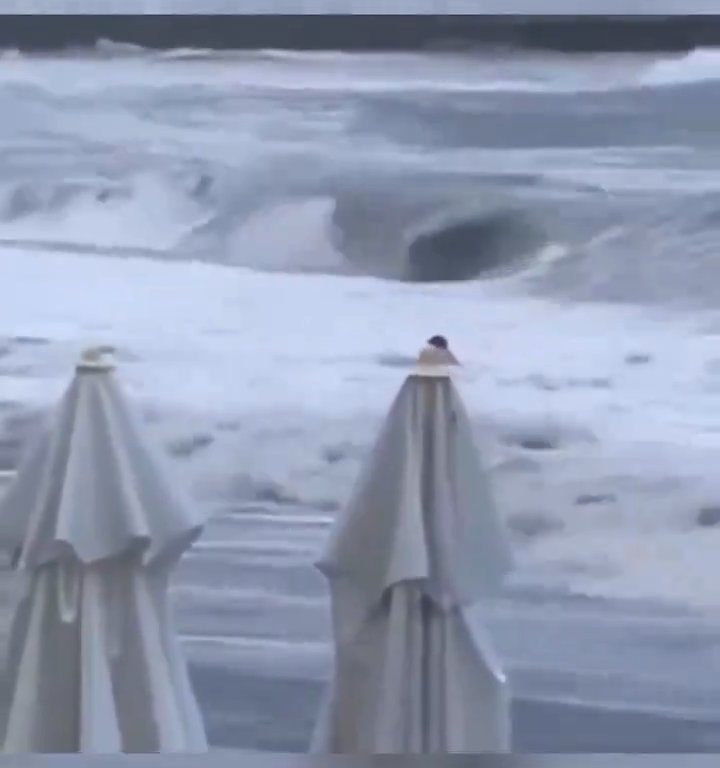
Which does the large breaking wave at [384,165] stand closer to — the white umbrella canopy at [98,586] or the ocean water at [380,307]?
the ocean water at [380,307]

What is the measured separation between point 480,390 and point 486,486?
0.42 feet

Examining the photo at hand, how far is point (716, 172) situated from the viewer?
5.85ft

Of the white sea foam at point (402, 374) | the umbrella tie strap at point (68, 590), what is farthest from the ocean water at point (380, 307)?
the umbrella tie strap at point (68, 590)

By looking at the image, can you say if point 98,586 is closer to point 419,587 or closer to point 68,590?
point 68,590

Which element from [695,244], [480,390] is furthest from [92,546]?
[695,244]

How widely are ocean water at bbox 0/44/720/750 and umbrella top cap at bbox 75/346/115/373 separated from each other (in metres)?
0.02

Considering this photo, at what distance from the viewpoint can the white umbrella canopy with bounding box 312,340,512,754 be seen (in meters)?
1.70

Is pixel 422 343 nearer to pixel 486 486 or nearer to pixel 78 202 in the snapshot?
pixel 486 486

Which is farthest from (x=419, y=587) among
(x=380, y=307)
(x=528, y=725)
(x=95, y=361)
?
(x=95, y=361)

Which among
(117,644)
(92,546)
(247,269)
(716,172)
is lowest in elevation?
(117,644)

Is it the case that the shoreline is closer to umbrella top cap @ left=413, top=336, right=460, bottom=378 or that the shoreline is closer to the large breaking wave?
umbrella top cap @ left=413, top=336, right=460, bottom=378

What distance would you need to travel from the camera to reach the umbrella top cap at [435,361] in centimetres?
172

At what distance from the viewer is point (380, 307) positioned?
178 centimetres

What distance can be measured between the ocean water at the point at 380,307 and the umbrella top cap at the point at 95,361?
2cm
